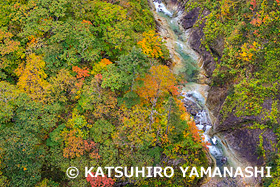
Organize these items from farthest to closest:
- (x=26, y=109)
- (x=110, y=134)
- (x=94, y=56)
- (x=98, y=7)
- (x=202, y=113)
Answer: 1. (x=202, y=113)
2. (x=98, y=7)
3. (x=94, y=56)
4. (x=110, y=134)
5. (x=26, y=109)

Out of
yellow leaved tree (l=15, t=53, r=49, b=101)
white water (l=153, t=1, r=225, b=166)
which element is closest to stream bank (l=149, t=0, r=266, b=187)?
white water (l=153, t=1, r=225, b=166)

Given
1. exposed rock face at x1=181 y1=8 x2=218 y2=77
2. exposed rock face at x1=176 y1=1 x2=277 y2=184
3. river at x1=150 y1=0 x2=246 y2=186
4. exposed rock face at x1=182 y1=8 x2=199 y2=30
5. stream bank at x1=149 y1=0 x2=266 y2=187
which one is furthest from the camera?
exposed rock face at x1=182 y1=8 x2=199 y2=30

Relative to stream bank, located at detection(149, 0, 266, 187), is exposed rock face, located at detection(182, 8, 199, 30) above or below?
above

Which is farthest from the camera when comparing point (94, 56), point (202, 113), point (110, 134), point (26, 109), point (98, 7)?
point (202, 113)

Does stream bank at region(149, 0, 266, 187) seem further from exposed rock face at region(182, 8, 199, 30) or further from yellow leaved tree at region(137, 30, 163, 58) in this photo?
yellow leaved tree at region(137, 30, 163, 58)

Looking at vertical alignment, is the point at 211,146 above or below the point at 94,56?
below

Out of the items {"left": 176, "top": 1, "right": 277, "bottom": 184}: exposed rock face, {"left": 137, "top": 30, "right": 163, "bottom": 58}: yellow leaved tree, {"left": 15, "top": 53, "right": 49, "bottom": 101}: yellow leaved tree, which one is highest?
{"left": 137, "top": 30, "right": 163, "bottom": 58}: yellow leaved tree

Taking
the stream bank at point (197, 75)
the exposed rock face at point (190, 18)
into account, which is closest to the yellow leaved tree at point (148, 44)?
the stream bank at point (197, 75)

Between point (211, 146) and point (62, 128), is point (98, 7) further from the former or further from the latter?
point (211, 146)

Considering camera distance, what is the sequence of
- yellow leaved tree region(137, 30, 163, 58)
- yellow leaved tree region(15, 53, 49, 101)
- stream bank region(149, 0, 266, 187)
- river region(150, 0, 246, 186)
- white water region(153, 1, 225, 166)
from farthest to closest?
yellow leaved tree region(137, 30, 163, 58) < white water region(153, 1, 225, 166) < river region(150, 0, 246, 186) < stream bank region(149, 0, 266, 187) < yellow leaved tree region(15, 53, 49, 101)

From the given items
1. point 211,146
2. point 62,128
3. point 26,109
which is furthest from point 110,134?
point 211,146

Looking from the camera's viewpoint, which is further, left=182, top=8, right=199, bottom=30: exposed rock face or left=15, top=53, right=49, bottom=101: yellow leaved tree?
left=182, top=8, right=199, bottom=30: exposed rock face
